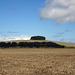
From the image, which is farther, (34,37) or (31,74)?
(34,37)

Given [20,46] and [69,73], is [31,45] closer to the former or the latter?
[20,46]

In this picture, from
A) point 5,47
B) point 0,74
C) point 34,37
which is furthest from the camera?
point 34,37

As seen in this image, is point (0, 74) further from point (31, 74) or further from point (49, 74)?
point (49, 74)

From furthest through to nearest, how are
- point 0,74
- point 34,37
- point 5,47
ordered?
point 34,37 < point 5,47 < point 0,74

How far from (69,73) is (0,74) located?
534cm

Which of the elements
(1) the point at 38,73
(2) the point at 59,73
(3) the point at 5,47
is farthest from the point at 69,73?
(3) the point at 5,47

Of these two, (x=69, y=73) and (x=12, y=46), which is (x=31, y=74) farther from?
(x=12, y=46)

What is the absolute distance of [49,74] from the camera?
552 inches

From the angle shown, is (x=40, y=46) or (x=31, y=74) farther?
(x=40, y=46)

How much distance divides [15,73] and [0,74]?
3.85ft

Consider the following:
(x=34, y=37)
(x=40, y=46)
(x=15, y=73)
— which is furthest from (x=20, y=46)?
(x=34, y=37)

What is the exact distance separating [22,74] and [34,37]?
85.1 m

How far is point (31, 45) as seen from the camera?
53.8 m

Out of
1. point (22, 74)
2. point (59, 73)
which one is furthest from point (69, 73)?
point (22, 74)
